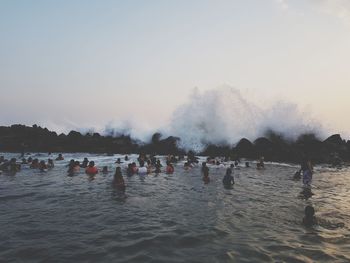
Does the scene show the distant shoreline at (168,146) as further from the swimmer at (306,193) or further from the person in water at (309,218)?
the person in water at (309,218)

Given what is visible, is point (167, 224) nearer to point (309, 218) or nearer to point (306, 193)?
point (309, 218)

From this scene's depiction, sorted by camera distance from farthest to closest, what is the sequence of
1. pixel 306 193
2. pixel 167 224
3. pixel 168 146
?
pixel 168 146 < pixel 306 193 < pixel 167 224

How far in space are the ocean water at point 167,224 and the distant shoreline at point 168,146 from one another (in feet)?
83.0

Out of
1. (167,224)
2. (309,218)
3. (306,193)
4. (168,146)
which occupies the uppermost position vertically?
(168,146)

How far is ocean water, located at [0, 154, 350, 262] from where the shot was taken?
33.8ft

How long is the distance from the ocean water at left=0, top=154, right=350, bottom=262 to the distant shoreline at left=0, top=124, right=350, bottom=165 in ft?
83.0

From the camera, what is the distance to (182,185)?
23688 millimetres

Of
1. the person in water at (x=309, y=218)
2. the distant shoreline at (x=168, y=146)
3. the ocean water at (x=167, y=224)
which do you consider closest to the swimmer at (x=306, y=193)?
the ocean water at (x=167, y=224)

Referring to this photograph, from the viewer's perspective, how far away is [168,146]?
56469mm

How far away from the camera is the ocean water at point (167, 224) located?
10.3m

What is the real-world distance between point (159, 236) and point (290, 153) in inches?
1541

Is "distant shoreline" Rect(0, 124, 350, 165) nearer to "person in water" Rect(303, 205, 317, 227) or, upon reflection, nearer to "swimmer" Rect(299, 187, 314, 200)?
"swimmer" Rect(299, 187, 314, 200)

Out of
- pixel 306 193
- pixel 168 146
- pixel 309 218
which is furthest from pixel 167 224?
pixel 168 146

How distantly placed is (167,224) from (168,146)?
4299cm
